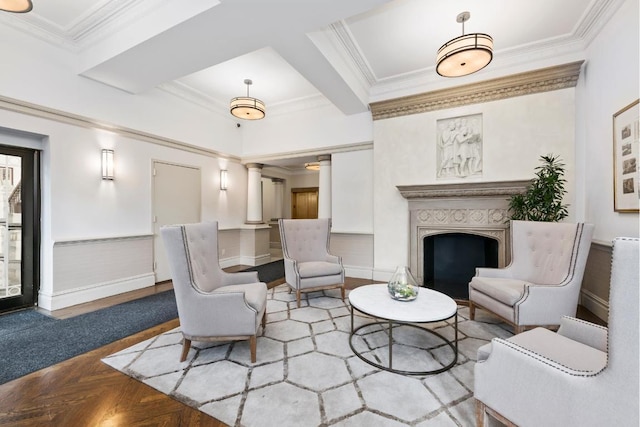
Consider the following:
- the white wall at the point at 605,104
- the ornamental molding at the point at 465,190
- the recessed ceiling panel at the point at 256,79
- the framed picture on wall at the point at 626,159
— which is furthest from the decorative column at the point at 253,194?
the framed picture on wall at the point at 626,159

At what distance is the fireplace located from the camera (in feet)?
12.5

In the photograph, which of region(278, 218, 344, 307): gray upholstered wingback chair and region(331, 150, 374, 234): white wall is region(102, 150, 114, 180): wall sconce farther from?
region(331, 150, 374, 234): white wall

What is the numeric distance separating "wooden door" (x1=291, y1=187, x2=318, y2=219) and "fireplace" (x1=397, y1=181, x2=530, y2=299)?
495 cm

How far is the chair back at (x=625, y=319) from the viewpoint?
2.69 ft

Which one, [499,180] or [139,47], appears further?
[499,180]

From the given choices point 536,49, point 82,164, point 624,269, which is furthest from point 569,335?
point 82,164

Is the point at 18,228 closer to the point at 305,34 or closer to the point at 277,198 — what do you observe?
the point at 305,34

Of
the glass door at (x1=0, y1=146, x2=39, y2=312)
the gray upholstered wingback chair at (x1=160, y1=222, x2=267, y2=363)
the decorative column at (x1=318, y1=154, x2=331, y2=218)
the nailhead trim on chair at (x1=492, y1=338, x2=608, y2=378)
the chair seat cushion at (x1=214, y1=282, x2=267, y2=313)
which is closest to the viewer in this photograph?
the nailhead trim on chair at (x1=492, y1=338, x2=608, y2=378)

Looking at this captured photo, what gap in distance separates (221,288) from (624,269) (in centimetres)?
261

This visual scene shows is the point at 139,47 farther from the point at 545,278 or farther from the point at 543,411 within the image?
the point at 545,278

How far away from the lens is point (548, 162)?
11.1ft

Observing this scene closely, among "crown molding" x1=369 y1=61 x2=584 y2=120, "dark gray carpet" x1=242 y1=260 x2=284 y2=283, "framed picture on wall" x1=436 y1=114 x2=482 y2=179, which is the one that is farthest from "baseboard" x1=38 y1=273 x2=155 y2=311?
"framed picture on wall" x1=436 y1=114 x2=482 y2=179

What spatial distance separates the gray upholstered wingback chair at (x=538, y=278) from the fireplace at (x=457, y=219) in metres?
0.92

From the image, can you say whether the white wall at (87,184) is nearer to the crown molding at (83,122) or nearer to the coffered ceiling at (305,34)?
the crown molding at (83,122)
